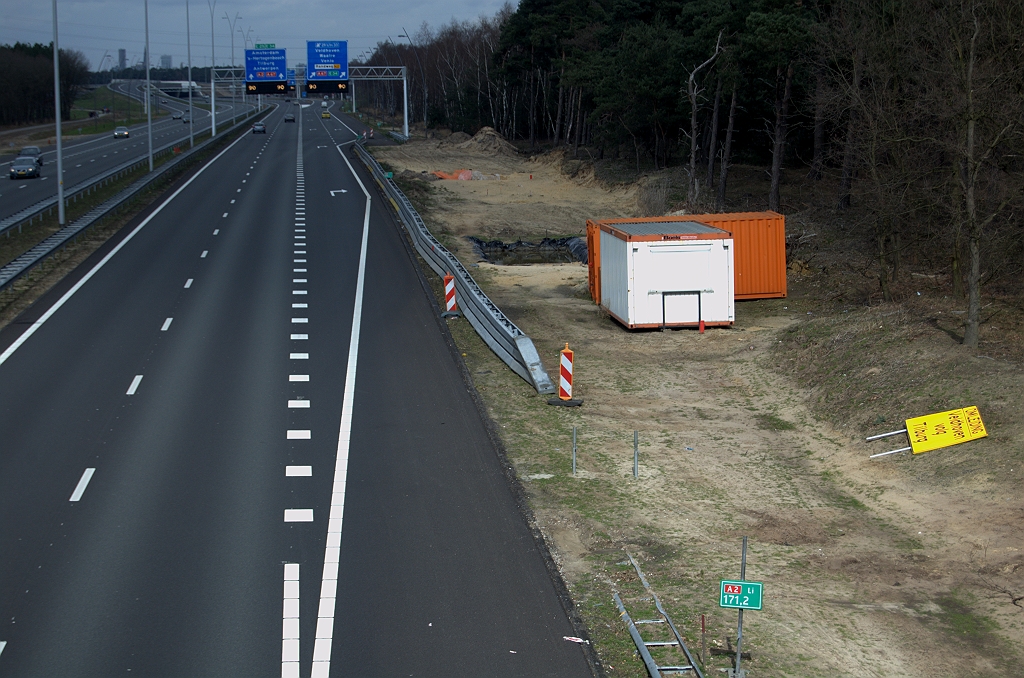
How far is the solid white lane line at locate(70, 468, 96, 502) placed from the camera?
14.2 metres

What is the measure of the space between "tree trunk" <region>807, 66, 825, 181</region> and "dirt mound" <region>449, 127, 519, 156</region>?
125 ft

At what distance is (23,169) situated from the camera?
2451 inches

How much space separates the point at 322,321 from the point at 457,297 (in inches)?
150

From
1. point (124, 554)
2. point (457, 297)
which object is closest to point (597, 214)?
point (457, 297)

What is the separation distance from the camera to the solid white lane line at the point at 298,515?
534 inches

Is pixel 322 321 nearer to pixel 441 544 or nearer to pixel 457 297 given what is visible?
pixel 457 297

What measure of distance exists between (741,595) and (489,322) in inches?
575

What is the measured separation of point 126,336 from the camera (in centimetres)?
2366

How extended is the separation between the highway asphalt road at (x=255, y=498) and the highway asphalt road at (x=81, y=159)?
2508 centimetres

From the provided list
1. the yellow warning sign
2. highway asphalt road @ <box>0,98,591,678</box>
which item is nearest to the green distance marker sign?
highway asphalt road @ <box>0,98,591,678</box>

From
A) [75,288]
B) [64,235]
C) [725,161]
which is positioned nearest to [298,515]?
[75,288]

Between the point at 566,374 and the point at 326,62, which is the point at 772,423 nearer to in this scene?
the point at 566,374

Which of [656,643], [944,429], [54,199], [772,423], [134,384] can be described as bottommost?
A: [656,643]

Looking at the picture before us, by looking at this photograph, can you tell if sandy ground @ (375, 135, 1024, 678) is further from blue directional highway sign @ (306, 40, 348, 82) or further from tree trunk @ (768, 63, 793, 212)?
blue directional highway sign @ (306, 40, 348, 82)
